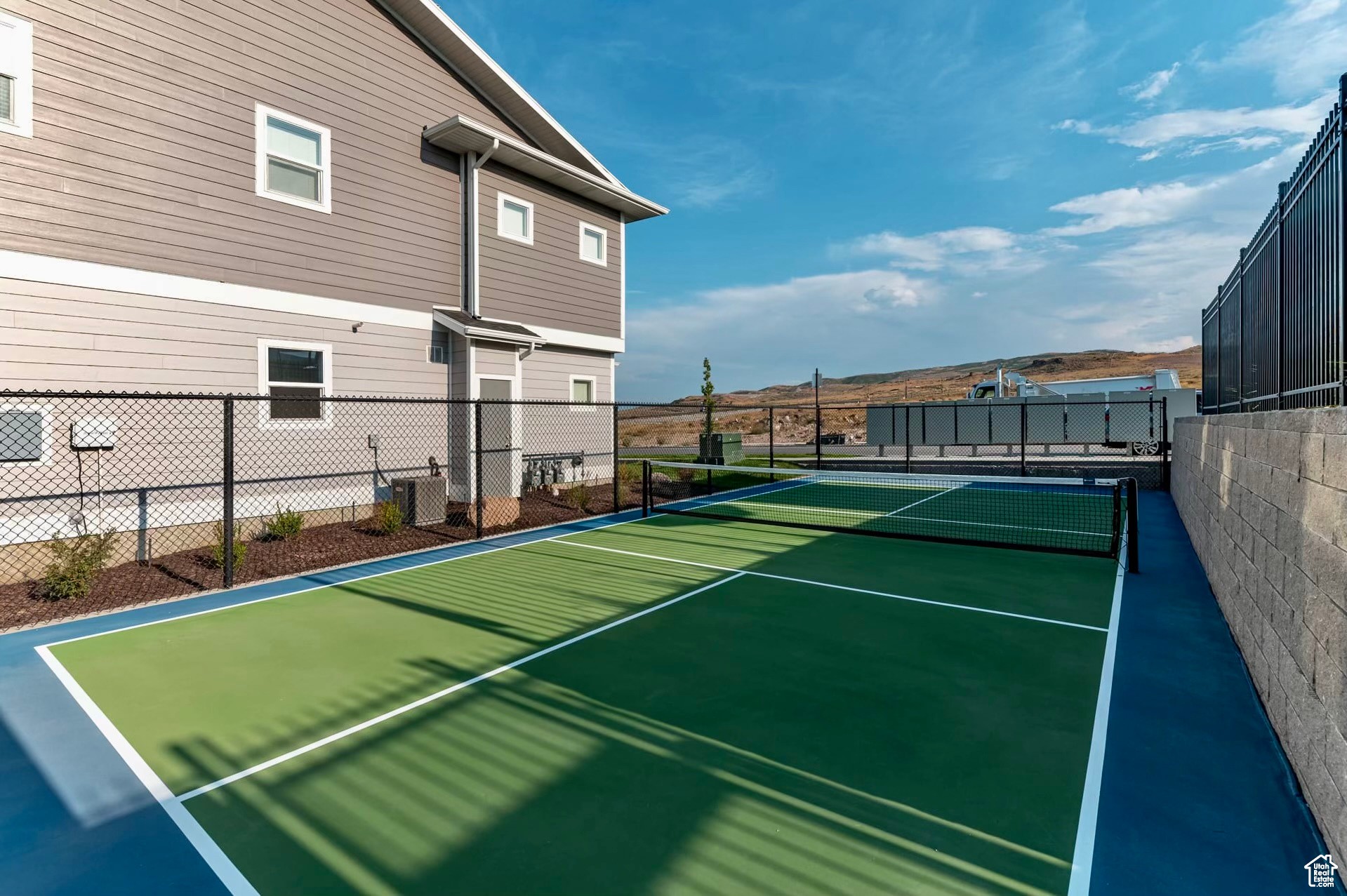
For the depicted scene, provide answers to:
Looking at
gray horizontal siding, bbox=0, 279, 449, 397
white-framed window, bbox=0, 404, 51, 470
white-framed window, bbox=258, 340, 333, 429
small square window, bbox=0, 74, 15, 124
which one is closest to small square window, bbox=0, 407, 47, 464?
white-framed window, bbox=0, 404, 51, 470

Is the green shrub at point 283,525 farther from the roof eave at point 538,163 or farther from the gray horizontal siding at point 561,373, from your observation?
the roof eave at point 538,163

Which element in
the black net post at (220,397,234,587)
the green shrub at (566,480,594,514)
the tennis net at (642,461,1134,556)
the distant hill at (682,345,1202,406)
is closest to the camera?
the black net post at (220,397,234,587)

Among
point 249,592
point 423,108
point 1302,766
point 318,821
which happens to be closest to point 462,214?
point 423,108

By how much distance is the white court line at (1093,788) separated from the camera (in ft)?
8.41

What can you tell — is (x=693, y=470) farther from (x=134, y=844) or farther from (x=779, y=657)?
(x=134, y=844)

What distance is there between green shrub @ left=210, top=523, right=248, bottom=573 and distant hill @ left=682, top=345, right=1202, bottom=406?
243ft

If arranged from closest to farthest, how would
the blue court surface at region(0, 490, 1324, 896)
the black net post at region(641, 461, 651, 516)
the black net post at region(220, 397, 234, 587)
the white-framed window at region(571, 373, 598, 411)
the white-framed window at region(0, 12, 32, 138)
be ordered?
the blue court surface at region(0, 490, 1324, 896) < the black net post at region(220, 397, 234, 587) < the white-framed window at region(0, 12, 32, 138) < the black net post at region(641, 461, 651, 516) < the white-framed window at region(571, 373, 598, 411)

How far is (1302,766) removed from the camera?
10.2 feet

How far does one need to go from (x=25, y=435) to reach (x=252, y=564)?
2791 mm

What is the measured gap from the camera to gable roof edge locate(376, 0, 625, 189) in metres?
11.1

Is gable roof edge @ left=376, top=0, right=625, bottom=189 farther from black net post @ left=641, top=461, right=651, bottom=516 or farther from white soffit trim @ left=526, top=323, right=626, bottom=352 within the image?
black net post @ left=641, top=461, right=651, bottom=516

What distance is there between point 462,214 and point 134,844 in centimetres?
Result: 1125

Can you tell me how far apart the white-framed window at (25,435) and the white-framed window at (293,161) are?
4.03 meters
